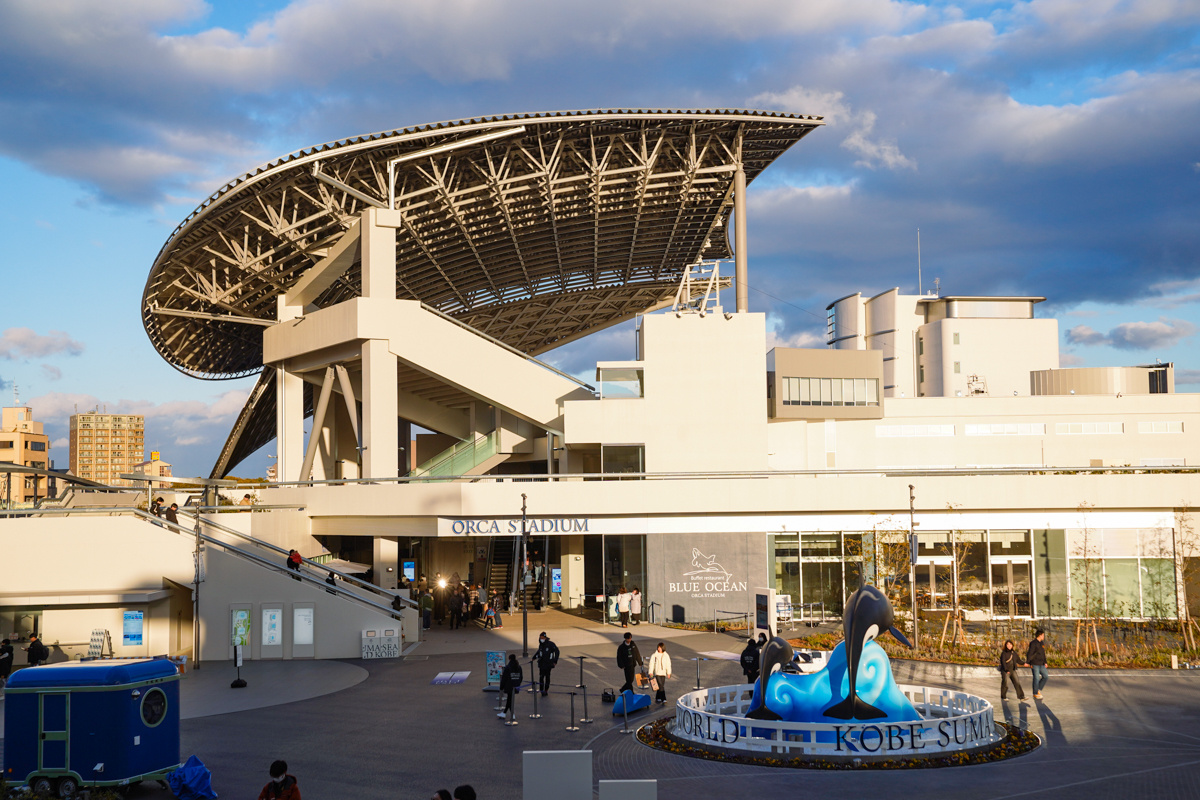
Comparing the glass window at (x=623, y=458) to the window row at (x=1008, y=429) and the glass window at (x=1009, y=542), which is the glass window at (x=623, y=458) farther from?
the window row at (x=1008, y=429)

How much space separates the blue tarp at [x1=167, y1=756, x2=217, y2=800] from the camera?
1484 cm

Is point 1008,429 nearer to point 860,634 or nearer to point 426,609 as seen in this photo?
point 426,609

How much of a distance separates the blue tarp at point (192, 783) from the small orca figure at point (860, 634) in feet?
33.3

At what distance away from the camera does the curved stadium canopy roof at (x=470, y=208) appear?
44781 millimetres

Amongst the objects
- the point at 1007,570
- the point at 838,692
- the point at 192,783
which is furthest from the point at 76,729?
the point at 1007,570

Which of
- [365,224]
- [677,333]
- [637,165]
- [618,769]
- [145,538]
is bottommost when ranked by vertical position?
[618,769]

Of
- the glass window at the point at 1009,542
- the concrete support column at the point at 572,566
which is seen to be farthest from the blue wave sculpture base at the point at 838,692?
the concrete support column at the point at 572,566

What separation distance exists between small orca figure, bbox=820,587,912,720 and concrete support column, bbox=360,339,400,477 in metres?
26.7

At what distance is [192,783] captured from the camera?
1482 cm

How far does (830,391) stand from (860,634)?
31.5m

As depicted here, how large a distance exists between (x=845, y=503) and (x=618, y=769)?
23174mm

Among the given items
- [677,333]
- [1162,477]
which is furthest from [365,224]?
[1162,477]

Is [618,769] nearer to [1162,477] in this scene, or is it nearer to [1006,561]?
[1006,561]

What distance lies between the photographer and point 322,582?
104 feet
